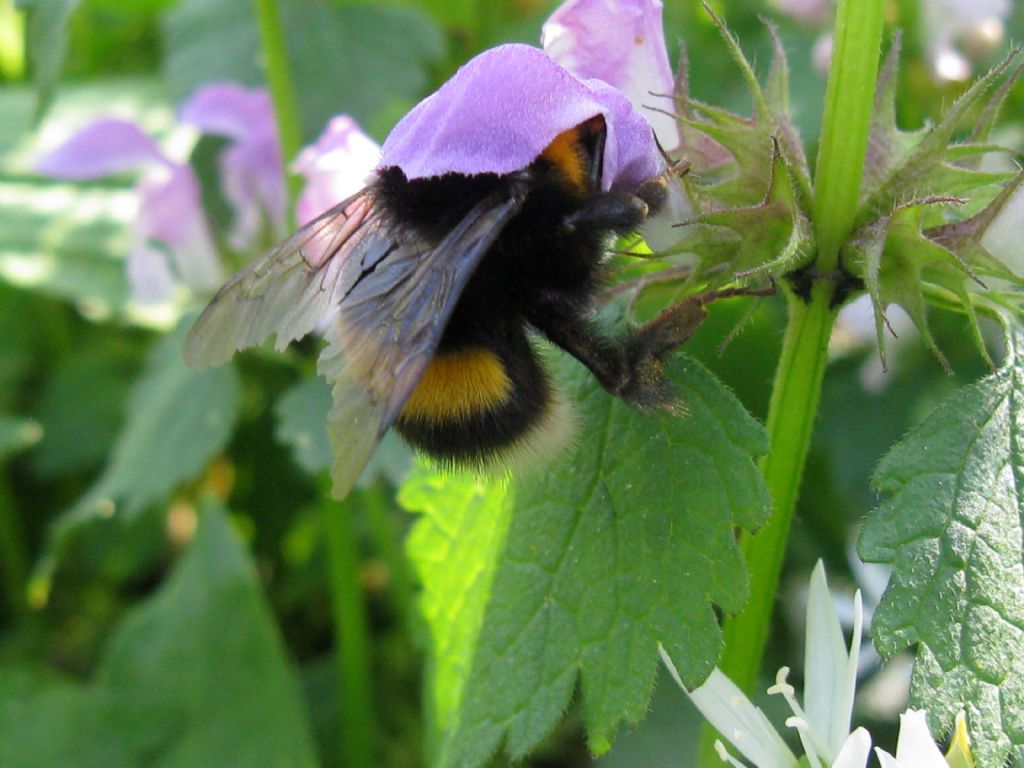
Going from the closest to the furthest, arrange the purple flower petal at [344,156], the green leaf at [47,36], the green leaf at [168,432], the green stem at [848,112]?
the green stem at [848,112] → the purple flower petal at [344,156] → the green leaf at [47,36] → the green leaf at [168,432]

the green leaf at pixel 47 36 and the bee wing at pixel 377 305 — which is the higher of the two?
the bee wing at pixel 377 305

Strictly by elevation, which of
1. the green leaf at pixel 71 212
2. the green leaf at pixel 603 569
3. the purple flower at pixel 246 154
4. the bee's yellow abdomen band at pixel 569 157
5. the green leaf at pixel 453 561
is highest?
the bee's yellow abdomen band at pixel 569 157

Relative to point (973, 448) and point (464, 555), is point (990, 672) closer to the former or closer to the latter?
point (973, 448)

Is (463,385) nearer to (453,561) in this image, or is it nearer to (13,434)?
(453,561)

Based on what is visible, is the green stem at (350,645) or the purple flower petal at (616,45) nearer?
the purple flower petal at (616,45)

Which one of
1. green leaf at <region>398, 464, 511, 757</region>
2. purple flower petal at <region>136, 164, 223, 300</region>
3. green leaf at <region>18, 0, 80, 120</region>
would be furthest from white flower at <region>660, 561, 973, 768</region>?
purple flower petal at <region>136, 164, 223, 300</region>

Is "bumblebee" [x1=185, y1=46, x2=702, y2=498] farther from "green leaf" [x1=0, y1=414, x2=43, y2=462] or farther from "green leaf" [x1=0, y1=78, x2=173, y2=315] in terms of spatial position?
"green leaf" [x1=0, y1=78, x2=173, y2=315]

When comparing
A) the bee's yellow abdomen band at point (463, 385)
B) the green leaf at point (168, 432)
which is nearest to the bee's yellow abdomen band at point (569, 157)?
the bee's yellow abdomen band at point (463, 385)

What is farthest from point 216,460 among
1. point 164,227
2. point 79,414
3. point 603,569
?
point 603,569

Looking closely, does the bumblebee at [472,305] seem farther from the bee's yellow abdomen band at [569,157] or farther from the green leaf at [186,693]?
the green leaf at [186,693]
